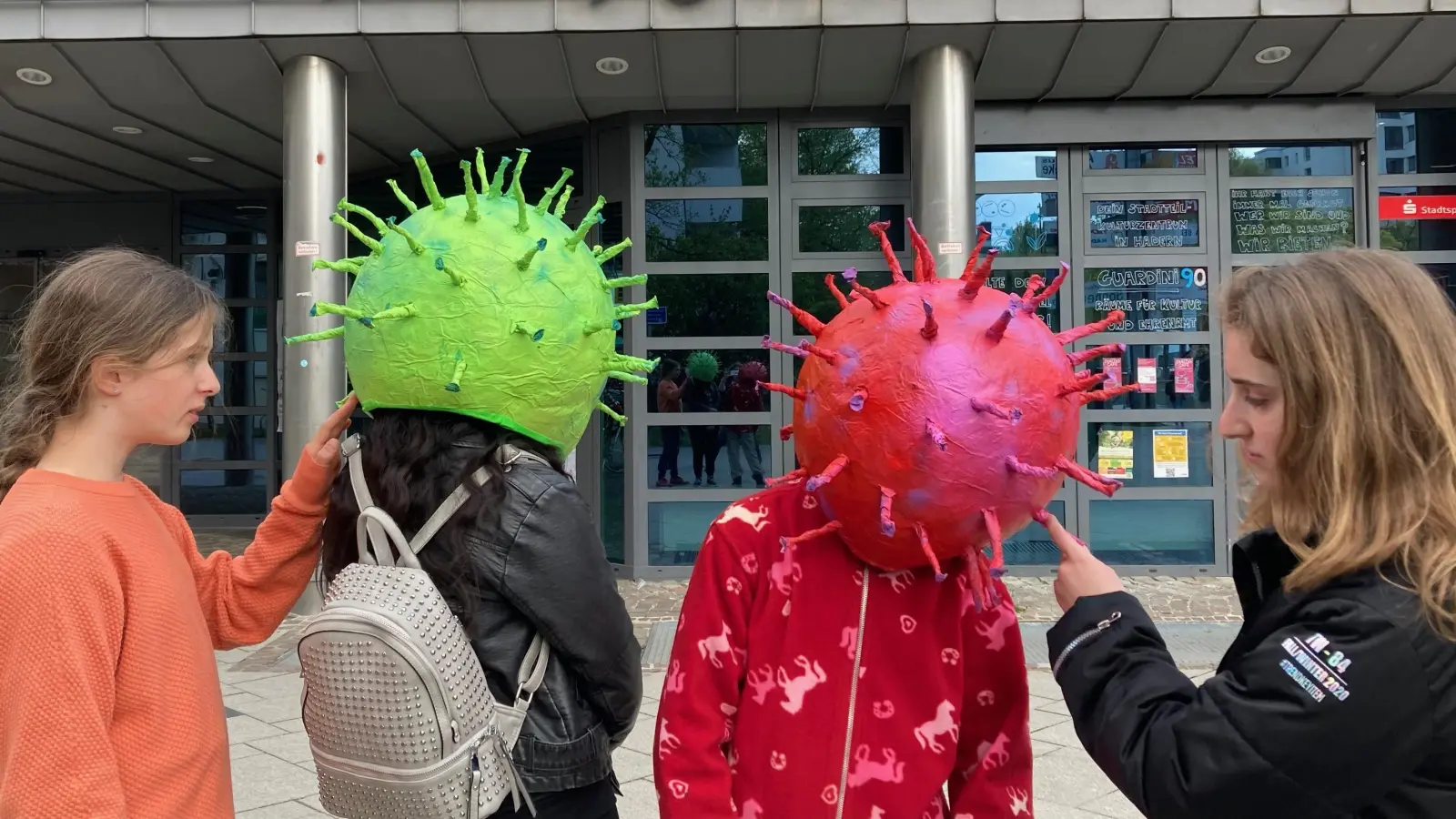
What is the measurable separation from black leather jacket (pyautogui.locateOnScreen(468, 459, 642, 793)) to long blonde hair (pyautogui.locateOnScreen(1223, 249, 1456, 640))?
118 cm

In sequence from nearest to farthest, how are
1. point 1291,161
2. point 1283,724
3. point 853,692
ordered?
point 1283,724
point 853,692
point 1291,161

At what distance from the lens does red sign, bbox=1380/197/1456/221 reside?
859cm

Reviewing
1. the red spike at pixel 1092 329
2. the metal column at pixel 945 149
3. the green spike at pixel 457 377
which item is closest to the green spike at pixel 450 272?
the green spike at pixel 457 377

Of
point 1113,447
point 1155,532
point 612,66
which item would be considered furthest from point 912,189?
point 1155,532

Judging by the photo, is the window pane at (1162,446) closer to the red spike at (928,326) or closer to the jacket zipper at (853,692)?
the jacket zipper at (853,692)

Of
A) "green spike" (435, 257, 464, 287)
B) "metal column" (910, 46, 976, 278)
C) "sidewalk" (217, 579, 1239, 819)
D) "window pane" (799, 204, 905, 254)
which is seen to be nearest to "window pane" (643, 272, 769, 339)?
"window pane" (799, 204, 905, 254)

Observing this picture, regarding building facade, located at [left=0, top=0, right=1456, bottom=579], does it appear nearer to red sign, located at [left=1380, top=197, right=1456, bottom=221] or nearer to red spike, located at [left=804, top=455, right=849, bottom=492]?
red sign, located at [left=1380, top=197, right=1456, bottom=221]

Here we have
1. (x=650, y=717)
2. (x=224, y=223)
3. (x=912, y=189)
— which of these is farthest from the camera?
(x=224, y=223)

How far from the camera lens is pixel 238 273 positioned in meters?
11.8

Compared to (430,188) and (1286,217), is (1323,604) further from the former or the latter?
(1286,217)

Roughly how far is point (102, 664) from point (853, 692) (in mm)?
1200

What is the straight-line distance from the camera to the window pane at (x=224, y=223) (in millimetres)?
11742

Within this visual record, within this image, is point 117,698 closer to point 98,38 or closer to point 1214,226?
point 98,38

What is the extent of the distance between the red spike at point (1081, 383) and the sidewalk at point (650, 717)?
114 inches
